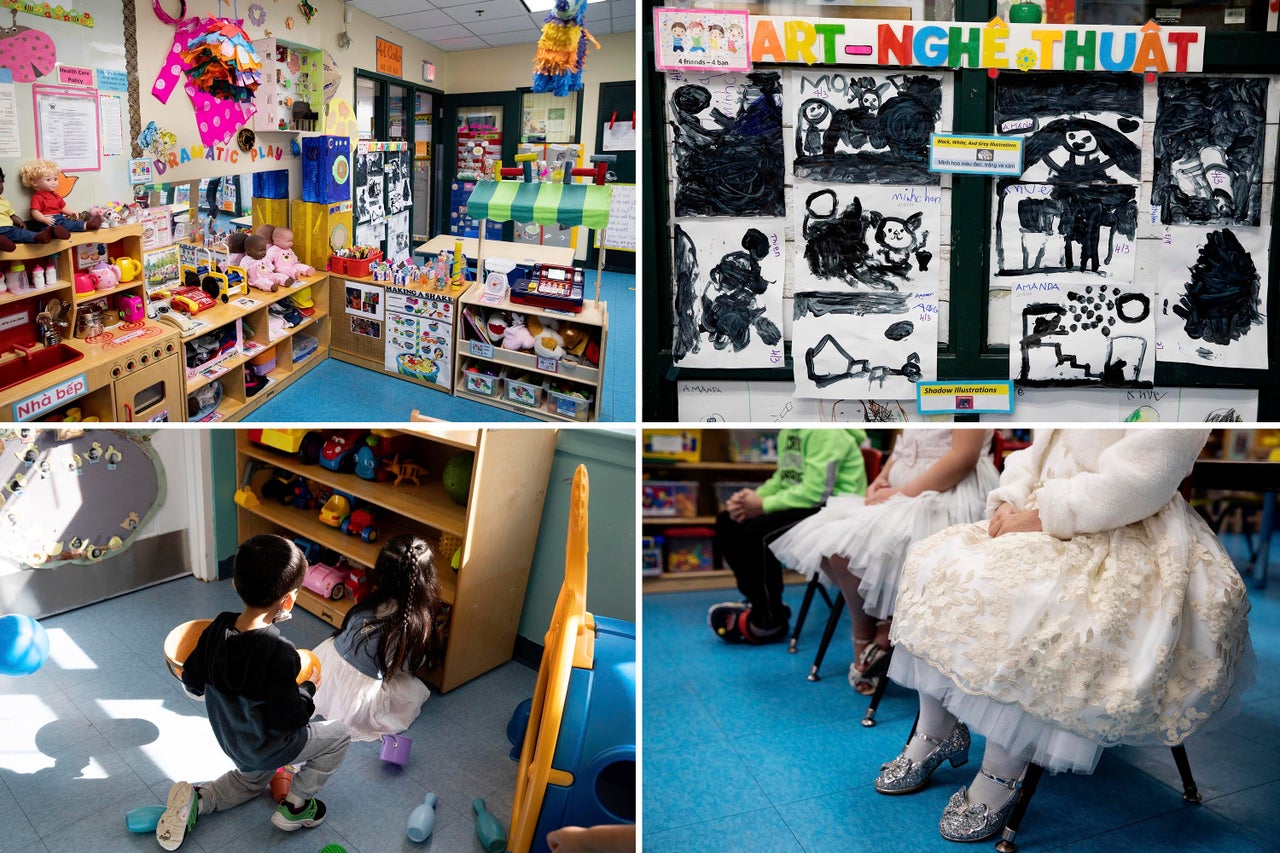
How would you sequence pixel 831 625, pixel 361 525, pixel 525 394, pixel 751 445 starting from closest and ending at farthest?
pixel 361 525 → pixel 831 625 → pixel 525 394 → pixel 751 445

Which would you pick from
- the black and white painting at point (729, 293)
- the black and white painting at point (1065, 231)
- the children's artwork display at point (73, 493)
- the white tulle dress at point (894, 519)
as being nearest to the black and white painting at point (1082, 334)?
the black and white painting at point (1065, 231)

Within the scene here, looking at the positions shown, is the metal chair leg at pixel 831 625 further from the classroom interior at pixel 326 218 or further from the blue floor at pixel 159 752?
the classroom interior at pixel 326 218

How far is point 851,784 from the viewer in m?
1.26

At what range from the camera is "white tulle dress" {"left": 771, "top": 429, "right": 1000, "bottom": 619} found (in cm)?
150

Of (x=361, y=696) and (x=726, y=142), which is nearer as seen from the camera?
(x=361, y=696)

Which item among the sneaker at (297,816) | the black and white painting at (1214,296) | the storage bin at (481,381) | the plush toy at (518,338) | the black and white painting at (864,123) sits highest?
the black and white painting at (864,123)

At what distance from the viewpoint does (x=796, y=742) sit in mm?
1369

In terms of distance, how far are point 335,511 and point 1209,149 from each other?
6.22 feet

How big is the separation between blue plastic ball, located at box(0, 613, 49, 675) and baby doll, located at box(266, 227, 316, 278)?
141 centimetres

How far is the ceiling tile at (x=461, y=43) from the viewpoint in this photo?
6.06 ft

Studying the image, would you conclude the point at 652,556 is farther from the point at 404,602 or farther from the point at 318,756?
the point at 318,756

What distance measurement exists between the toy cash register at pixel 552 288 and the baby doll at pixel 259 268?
2.50ft

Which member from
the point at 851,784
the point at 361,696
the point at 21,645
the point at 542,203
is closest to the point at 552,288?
the point at 542,203

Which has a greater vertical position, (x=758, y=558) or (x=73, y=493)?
(x=73, y=493)
